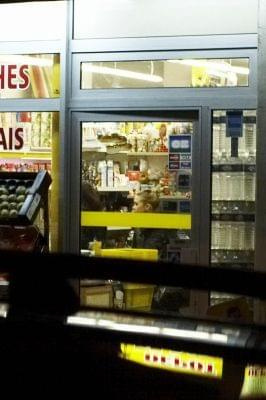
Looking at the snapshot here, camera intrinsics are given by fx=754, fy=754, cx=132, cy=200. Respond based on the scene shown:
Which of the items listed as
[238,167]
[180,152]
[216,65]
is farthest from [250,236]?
[216,65]

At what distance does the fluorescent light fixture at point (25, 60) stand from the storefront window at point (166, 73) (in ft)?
1.18

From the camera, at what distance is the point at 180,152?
6738 millimetres

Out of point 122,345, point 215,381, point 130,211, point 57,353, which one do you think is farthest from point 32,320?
point 130,211

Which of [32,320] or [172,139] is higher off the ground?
[172,139]

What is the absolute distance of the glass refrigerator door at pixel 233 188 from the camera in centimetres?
662

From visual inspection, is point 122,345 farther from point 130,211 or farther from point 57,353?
point 130,211

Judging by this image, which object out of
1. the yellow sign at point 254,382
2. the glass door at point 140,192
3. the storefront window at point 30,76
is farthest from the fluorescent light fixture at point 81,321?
the storefront window at point 30,76

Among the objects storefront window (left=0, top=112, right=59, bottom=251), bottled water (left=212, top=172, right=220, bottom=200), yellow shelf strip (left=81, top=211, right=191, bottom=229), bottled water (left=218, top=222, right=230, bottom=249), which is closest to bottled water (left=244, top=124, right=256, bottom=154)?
bottled water (left=212, top=172, right=220, bottom=200)

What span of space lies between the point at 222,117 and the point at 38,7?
2.00m

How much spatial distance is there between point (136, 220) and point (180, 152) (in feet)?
2.38

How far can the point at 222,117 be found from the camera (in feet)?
21.8

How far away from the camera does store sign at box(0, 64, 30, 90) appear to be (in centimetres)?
705

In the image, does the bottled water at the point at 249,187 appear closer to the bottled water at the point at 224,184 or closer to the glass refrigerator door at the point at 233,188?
the glass refrigerator door at the point at 233,188

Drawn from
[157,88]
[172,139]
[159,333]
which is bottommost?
[159,333]
